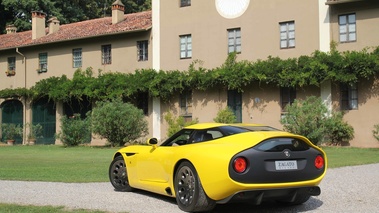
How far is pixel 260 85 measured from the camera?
23.9m

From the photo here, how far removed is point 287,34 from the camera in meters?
23.5

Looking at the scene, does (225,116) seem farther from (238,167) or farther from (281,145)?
(238,167)

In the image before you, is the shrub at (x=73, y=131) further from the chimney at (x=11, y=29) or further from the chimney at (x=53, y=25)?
the chimney at (x=11, y=29)

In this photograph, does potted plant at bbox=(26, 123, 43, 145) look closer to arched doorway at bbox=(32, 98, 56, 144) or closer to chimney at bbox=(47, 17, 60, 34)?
arched doorway at bbox=(32, 98, 56, 144)

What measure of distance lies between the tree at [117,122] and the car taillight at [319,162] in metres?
17.6

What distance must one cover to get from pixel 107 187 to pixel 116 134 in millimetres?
15299

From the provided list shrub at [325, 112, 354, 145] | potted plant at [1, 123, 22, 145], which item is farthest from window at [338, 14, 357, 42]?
potted plant at [1, 123, 22, 145]

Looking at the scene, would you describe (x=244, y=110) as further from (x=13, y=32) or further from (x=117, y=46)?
(x=13, y=32)

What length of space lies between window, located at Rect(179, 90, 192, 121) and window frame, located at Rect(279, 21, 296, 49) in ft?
19.6

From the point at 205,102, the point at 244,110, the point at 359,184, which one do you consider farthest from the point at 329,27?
the point at 359,184

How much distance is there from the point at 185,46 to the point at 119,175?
61.2 ft

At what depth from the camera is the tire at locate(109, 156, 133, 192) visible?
830 centimetres

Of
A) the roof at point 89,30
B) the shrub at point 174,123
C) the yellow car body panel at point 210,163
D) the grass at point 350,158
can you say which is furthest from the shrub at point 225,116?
the yellow car body panel at point 210,163

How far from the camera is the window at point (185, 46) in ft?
86.2
